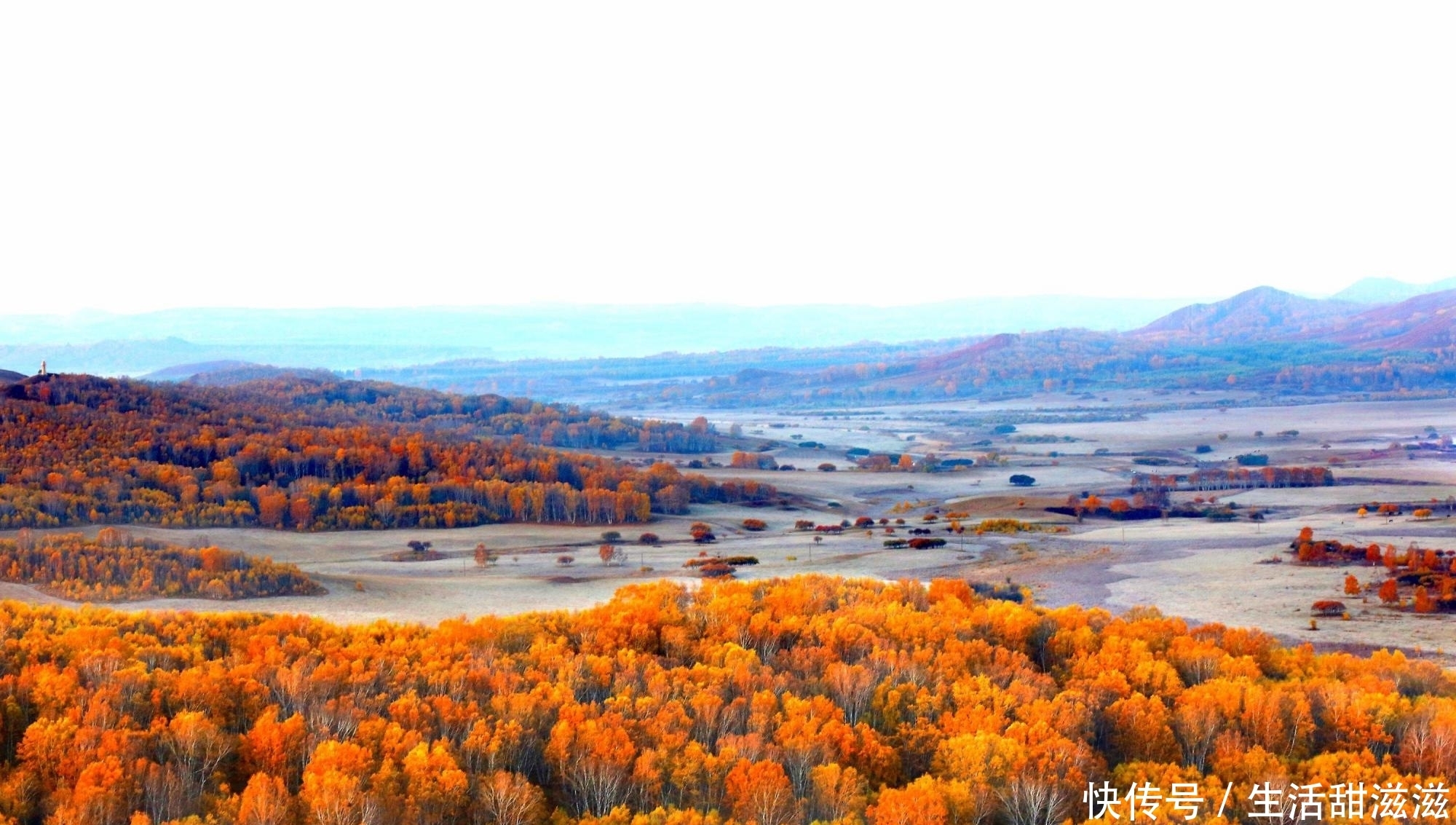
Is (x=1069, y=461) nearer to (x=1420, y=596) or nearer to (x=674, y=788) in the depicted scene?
(x=1420, y=596)

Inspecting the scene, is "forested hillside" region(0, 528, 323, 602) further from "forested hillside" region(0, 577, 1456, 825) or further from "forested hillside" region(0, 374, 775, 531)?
"forested hillside" region(0, 374, 775, 531)

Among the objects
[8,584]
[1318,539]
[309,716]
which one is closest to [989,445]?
[1318,539]

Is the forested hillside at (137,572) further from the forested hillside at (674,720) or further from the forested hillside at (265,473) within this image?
the forested hillside at (265,473)

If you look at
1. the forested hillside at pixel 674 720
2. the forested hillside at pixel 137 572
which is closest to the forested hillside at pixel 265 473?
the forested hillside at pixel 137 572

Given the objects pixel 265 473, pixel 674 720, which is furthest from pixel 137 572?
pixel 265 473

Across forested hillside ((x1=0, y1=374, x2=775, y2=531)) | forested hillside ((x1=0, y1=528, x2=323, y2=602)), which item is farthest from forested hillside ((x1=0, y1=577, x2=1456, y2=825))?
forested hillside ((x1=0, y1=374, x2=775, y2=531))

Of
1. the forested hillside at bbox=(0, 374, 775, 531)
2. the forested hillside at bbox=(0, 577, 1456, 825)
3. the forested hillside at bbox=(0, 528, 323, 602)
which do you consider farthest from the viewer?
the forested hillside at bbox=(0, 374, 775, 531)
